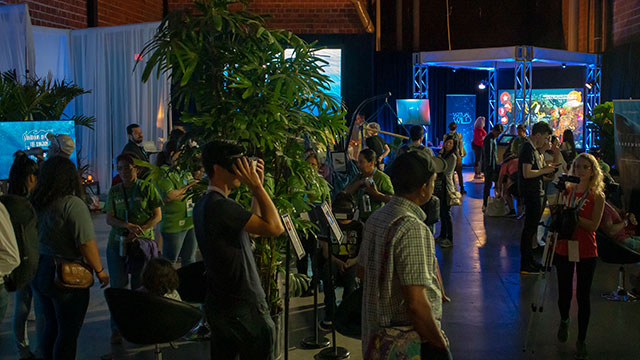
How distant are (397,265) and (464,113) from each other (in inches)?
679

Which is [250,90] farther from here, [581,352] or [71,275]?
[581,352]

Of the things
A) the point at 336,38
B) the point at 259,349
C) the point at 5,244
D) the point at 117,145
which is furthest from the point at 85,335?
the point at 336,38

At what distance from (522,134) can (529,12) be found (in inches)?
316

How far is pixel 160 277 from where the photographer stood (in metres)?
3.73

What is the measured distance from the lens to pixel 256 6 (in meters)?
16.2

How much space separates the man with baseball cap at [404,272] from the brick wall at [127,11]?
38.8 ft

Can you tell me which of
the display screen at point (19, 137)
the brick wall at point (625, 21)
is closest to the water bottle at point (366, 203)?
the display screen at point (19, 137)

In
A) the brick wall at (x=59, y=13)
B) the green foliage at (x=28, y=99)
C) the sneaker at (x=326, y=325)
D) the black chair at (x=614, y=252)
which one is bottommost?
the sneaker at (x=326, y=325)

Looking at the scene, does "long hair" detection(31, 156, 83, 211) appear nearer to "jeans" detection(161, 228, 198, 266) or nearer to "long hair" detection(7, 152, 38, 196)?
"long hair" detection(7, 152, 38, 196)

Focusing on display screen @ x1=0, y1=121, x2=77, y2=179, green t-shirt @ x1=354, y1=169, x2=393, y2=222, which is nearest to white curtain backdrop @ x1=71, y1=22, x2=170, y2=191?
display screen @ x1=0, y1=121, x2=77, y2=179

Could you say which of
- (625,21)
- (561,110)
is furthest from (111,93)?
(561,110)

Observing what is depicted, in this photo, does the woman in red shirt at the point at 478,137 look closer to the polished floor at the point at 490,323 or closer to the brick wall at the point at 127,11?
the brick wall at the point at 127,11

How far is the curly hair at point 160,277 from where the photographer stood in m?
3.73

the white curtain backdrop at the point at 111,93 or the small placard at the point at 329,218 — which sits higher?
the white curtain backdrop at the point at 111,93
